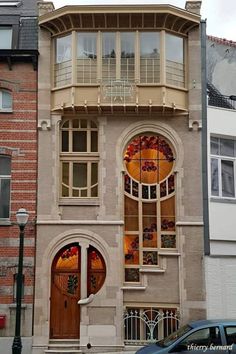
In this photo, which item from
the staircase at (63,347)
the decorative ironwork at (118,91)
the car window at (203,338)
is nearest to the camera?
the car window at (203,338)

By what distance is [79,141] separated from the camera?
17.8 meters

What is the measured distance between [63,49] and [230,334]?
11201 mm

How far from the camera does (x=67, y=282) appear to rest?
A: 55.7ft

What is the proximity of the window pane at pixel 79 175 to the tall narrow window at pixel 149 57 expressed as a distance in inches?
143

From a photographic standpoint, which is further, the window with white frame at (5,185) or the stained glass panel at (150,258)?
the window with white frame at (5,185)

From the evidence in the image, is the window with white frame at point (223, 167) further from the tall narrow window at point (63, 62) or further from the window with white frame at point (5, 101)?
the window with white frame at point (5, 101)

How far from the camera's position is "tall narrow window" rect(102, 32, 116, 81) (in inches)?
690

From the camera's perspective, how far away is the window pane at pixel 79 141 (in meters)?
17.8

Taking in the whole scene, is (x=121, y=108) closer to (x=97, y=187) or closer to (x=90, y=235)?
(x=97, y=187)

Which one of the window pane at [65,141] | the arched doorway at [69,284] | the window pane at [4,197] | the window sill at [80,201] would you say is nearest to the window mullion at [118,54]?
the window pane at [65,141]

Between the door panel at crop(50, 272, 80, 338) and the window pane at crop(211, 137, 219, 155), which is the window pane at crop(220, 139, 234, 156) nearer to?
the window pane at crop(211, 137, 219, 155)

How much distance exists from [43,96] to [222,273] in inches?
340

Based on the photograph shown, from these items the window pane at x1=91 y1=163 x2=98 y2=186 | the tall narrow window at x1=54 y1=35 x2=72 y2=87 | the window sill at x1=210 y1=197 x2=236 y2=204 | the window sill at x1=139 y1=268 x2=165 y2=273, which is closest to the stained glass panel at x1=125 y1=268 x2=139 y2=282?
the window sill at x1=139 y1=268 x2=165 y2=273

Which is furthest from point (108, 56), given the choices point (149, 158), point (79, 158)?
point (149, 158)
